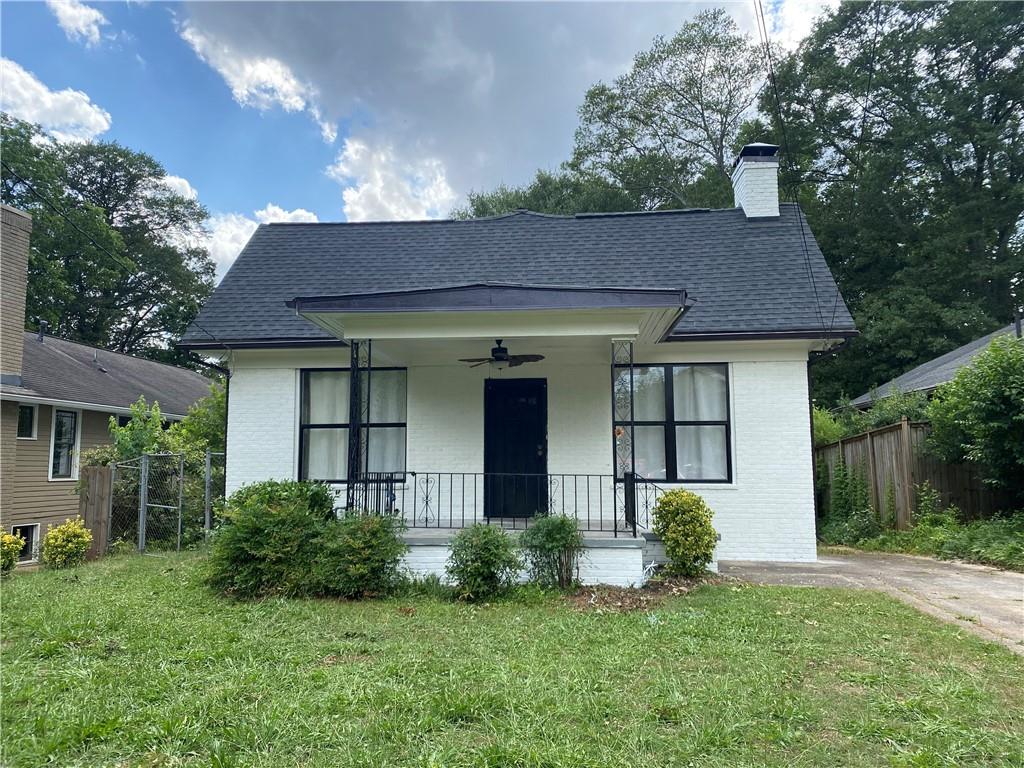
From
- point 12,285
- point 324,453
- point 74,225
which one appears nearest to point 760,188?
point 324,453

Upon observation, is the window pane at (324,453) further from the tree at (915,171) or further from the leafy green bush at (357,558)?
the tree at (915,171)

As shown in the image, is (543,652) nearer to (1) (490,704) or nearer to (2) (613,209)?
(1) (490,704)

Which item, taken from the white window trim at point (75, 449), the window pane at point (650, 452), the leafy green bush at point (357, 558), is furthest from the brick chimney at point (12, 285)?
the window pane at point (650, 452)

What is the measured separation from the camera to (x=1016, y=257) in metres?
22.5

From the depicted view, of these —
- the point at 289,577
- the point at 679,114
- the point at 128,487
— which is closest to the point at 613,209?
the point at 679,114

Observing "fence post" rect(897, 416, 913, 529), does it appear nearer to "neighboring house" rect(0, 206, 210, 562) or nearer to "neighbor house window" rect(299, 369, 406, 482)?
"neighbor house window" rect(299, 369, 406, 482)

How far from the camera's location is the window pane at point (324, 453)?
9742 mm

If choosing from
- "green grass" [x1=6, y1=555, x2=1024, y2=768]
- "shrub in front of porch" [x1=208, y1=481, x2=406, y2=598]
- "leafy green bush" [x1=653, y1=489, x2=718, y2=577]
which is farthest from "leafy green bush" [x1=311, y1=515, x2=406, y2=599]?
"leafy green bush" [x1=653, y1=489, x2=718, y2=577]

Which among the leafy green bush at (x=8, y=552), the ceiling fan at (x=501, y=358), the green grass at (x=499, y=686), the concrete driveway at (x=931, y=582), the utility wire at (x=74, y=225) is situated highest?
the utility wire at (x=74, y=225)

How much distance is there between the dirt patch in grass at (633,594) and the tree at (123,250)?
104 ft

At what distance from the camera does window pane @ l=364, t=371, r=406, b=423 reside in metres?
9.75

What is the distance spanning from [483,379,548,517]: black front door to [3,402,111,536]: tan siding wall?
10384 mm

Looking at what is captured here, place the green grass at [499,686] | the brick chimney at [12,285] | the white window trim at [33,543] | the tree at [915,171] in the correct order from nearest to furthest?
the green grass at [499,686] < the brick chimney at [12,285] < the white window trim at [33,543] < the tree at [915,171]

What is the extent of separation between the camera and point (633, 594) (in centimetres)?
652
